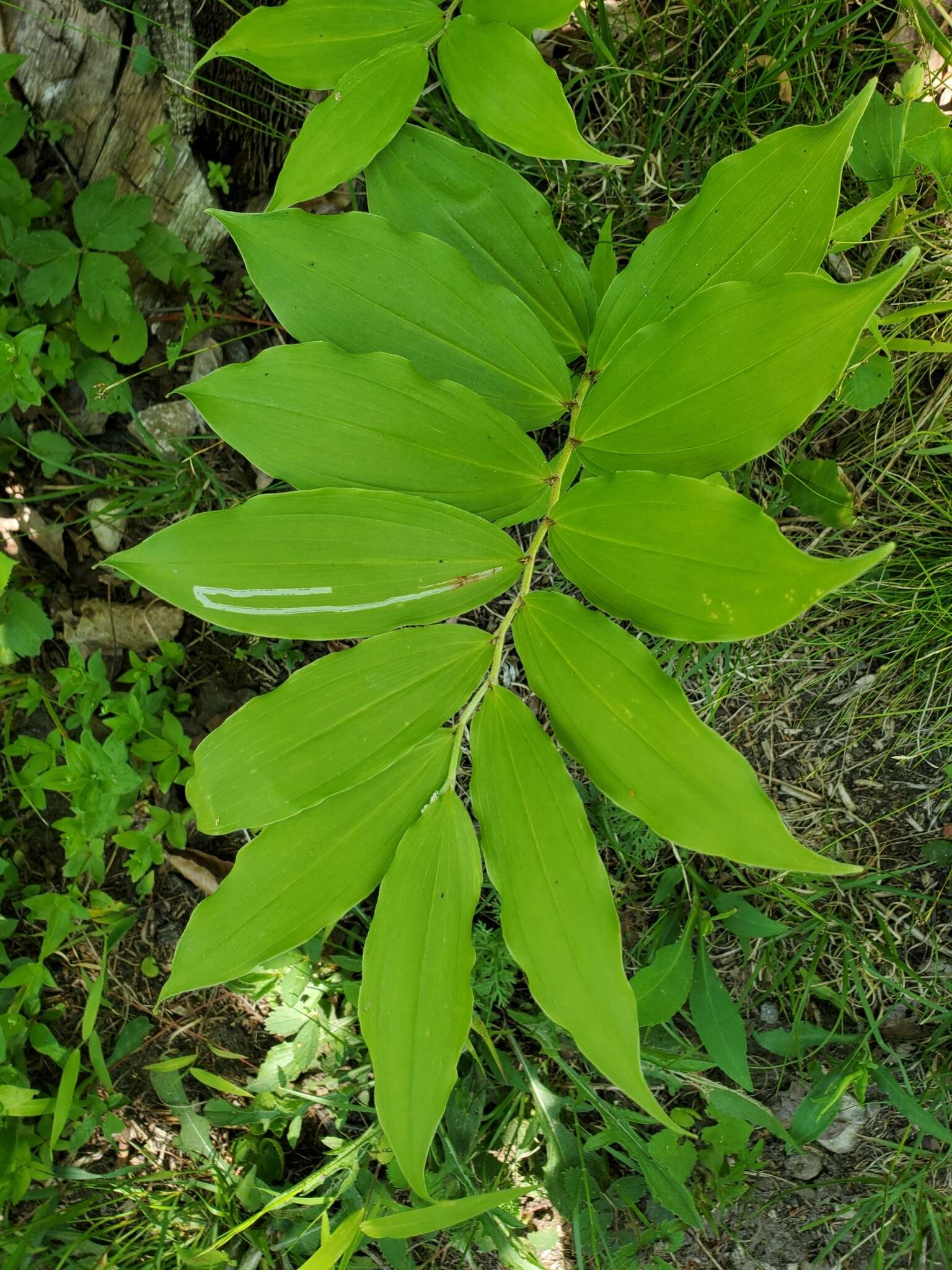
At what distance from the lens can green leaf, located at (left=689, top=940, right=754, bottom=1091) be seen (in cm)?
200

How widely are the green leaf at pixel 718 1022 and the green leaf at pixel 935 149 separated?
1690 millimetres

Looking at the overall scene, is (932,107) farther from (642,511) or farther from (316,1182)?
(316,1182)

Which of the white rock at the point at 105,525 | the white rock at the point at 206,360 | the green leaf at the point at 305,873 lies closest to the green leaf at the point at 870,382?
the green leaf at the point at 305,873

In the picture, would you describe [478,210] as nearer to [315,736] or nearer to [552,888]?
[315,736]

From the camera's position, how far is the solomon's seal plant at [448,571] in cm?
125

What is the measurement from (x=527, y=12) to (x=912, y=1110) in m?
2.42

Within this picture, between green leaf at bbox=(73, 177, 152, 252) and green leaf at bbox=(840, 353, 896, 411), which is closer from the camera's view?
green leaf at bbox=(840, 353, 896, 411)

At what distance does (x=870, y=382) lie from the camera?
172 centimetres

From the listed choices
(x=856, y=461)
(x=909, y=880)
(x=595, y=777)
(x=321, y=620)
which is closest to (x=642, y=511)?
(x=595, y=777)

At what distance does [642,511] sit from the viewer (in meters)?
1.25

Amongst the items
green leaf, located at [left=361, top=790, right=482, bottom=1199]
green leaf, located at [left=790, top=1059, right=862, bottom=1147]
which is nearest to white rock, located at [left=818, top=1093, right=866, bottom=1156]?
green leaf, located at [left=790, top=1059, right=862, bottom=1147]

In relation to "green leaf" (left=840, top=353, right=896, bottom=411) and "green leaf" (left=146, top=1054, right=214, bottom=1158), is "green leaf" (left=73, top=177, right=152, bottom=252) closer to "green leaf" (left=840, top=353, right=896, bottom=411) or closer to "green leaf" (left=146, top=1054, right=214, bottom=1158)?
"green leaf" (left=840, top=353, right=896, bottom=411)

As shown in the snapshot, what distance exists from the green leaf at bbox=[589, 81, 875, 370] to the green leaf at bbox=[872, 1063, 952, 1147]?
70.5 inches

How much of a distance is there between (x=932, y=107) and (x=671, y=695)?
131 cm
